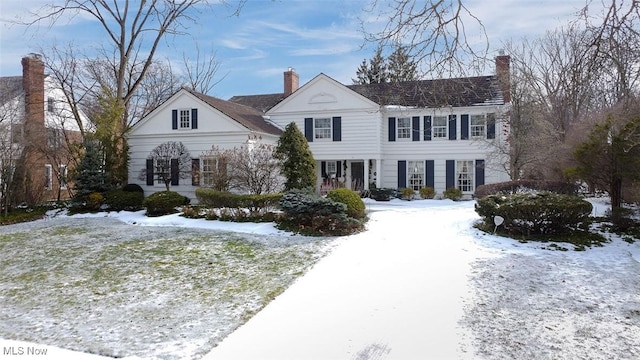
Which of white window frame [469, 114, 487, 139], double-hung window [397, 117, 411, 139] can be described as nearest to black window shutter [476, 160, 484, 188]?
white window frame [469, 114, 487, 139]

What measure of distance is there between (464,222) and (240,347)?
952 cm

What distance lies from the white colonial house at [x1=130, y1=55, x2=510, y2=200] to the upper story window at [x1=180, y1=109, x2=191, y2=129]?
0.12 meters

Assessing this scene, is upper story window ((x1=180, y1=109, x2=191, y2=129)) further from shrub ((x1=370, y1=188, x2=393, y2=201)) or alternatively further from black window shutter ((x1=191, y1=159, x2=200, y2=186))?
shrub ((x1=370, y1=188, x2=393, y2=201))

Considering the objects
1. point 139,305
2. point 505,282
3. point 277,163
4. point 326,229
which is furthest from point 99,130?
point 505,282

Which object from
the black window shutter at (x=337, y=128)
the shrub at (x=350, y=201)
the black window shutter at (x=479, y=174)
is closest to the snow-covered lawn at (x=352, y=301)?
the shrub at (x=350, y=201)

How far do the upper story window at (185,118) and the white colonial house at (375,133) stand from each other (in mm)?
117

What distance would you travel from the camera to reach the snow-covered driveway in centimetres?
496

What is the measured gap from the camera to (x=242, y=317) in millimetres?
5945

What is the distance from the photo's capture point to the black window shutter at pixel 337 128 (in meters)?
23.9

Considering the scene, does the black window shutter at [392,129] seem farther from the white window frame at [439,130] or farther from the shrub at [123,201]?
the shrub at [123,201]

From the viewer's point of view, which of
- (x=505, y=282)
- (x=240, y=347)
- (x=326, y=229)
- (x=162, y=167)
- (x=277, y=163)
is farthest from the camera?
(x=162, y=167)

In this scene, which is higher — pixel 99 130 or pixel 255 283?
pixel 99 130

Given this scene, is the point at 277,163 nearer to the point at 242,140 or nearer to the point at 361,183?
the point at 242,140

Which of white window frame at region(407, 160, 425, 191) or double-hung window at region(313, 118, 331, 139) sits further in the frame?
double-hung window at region(313, 118, 331, 139)
